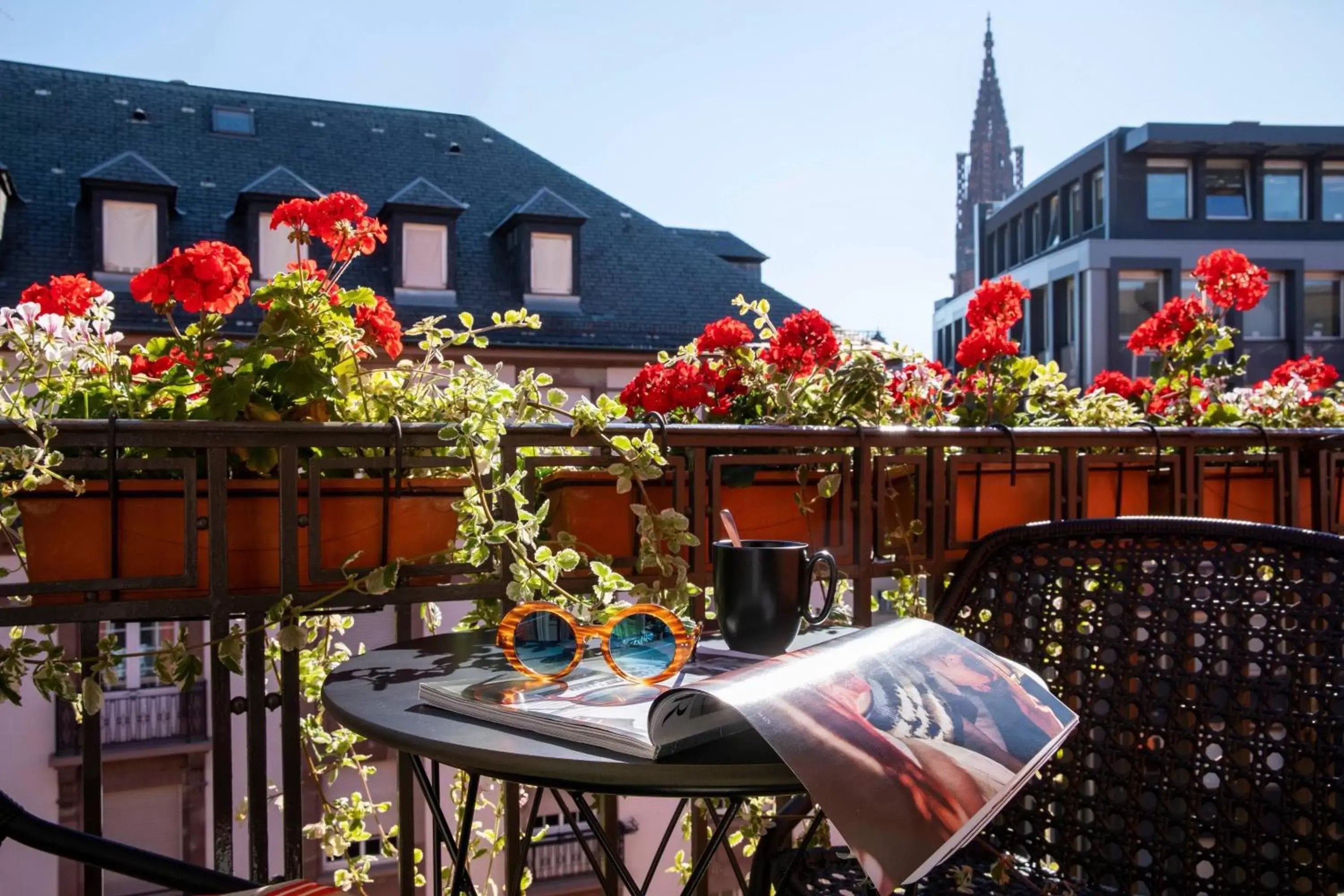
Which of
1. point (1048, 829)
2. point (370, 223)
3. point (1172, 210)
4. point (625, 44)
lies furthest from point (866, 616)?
point (1172, 210)

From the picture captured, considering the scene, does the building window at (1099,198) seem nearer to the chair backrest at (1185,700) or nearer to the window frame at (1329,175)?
the window frame at (1329,175)

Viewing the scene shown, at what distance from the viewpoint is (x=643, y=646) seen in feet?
3.12

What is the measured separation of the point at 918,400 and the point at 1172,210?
79.0 ft

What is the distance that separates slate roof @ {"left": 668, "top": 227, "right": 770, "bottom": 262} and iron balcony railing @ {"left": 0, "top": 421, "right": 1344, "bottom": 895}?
13990mm

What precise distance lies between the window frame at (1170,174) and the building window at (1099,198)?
0.85 metres

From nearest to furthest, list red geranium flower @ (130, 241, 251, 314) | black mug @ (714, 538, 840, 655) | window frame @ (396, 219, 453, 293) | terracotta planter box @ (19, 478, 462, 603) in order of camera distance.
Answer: black mug @ (714, 538, 840, 655) < terracotta planter box @ (19, 478, 462, 603) < red geranium flower @ (130, 241, 251, 314) < window frame @ (396, 219, 453, 293)

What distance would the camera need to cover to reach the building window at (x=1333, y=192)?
75.0 feet

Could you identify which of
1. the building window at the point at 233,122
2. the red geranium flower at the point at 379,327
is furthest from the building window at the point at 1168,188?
the red geranium flower at the point at 379,327

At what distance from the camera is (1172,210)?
2289 cm

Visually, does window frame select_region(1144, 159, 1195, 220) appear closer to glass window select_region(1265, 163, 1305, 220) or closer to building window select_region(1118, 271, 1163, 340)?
building window select_region(1118, 271, 1163, 340)

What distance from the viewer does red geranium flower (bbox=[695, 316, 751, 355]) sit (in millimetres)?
1855

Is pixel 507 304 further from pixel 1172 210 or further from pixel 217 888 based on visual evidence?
pixel 1172 210

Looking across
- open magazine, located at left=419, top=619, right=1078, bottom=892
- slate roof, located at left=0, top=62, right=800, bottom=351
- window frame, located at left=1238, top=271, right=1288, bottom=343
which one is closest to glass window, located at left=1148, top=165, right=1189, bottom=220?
window frame, located at left=1238, top=271, right=1288, bottom=343

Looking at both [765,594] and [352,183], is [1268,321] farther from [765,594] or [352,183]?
[765,594]
